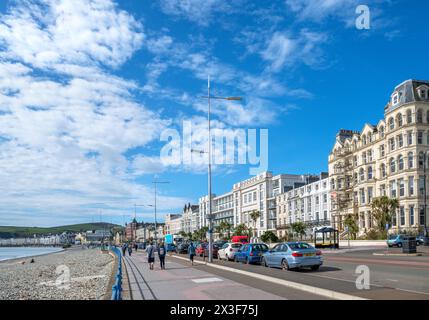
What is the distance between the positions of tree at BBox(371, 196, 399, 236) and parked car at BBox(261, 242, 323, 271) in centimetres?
3466

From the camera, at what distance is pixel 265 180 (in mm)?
98312

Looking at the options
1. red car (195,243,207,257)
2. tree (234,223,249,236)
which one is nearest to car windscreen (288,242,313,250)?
red car (195,243,207,257)

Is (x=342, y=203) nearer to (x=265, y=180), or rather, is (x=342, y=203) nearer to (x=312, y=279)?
(x=265, y=180)

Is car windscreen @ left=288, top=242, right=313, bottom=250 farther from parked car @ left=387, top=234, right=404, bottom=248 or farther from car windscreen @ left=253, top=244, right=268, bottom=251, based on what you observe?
parked car @ left=387, top=234, right=404, bottom=248

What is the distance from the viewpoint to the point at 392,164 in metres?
58.5

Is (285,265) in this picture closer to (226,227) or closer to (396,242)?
(396,242)

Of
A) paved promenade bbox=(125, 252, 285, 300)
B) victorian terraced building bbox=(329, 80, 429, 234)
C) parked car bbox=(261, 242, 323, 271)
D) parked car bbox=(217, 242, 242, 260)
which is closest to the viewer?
paved promenade bbox=(125, 252, 285, 300)

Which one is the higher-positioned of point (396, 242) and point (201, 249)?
point (396, 242)

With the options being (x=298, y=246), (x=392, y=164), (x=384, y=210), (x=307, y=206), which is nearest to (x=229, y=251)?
(x=298, y=246)

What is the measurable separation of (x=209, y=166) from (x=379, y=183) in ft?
119

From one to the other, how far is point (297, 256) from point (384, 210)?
36.8 meters

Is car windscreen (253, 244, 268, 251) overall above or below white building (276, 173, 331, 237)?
below

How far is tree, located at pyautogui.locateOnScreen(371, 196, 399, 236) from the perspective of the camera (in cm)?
5431

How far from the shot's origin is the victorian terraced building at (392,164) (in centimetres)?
5403
